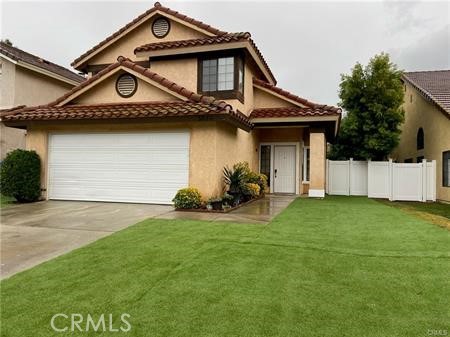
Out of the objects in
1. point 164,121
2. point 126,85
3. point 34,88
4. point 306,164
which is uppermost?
point 34,88

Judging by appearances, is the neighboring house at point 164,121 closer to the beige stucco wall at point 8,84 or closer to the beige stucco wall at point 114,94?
the beige stucco wall at point 114,94

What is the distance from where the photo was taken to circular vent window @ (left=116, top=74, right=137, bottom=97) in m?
12.6

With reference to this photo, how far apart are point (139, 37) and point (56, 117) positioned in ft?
23.4

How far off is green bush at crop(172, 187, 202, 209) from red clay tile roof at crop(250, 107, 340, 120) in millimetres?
5652

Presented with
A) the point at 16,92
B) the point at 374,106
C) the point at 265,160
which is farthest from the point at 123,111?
the point at 374,106

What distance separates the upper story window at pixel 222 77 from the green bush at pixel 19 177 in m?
7.25

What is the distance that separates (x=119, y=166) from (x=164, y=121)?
2.64 metres

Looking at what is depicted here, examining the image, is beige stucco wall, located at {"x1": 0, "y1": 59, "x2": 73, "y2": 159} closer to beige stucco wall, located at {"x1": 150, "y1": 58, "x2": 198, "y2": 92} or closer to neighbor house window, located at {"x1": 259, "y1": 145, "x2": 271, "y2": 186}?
beige stucco wall, located at {"x1": 150, "y1": 58, "x2": 198, "y2": 92}

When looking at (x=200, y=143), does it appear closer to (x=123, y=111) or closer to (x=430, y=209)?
(x=123, y=111)

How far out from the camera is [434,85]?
18.3 metres

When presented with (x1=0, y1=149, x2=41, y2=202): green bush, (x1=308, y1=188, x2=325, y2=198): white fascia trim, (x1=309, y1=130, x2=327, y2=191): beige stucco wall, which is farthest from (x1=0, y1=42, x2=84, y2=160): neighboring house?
(x1=308, y1=188, x2=325, y2=198): white fascia trim

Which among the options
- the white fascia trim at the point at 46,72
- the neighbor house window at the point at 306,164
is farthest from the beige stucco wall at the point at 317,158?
A: the white fascia trim at the point at 46,72

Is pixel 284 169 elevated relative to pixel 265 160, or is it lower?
lower

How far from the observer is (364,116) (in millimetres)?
17609
